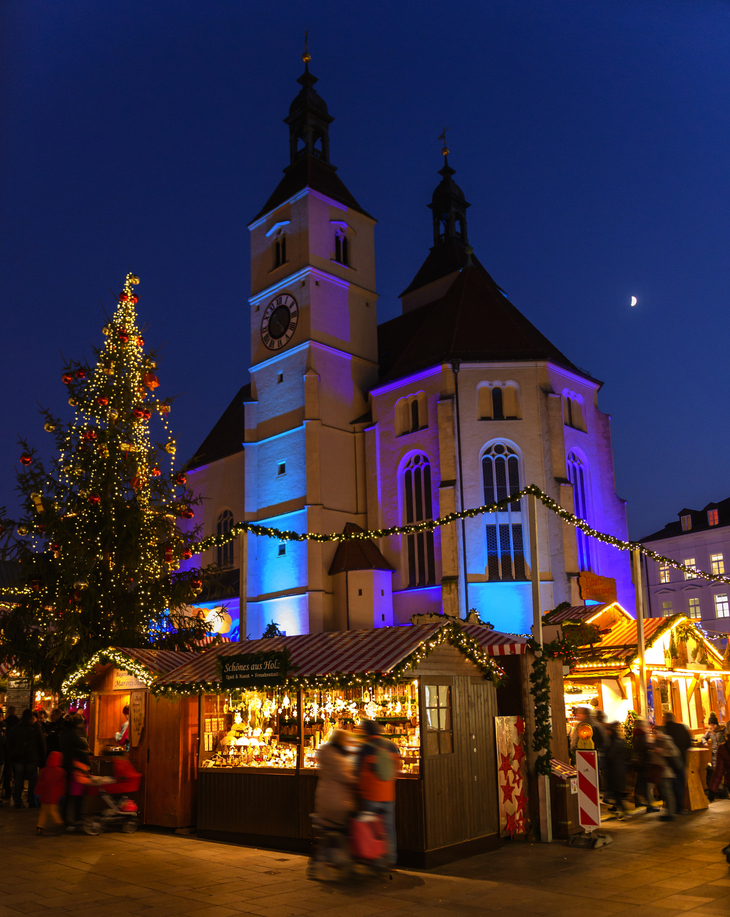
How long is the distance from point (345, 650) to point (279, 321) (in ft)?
105

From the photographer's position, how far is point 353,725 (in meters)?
11.4

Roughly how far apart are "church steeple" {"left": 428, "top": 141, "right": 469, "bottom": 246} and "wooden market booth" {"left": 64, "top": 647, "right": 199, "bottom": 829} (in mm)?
40355

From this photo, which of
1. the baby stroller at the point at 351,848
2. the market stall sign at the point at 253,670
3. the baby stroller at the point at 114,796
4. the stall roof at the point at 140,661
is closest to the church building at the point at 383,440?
the stall roof at the point at 140,661

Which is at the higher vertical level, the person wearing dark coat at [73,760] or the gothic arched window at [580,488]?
the gothic arched window at [580,488]

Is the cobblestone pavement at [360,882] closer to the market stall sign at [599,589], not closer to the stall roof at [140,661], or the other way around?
the stall roof at [140,661]

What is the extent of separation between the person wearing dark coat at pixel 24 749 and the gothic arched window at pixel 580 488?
24932mm

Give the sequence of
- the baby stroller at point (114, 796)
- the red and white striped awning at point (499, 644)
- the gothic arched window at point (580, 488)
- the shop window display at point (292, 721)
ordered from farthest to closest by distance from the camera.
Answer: the gothic arched window at point (580, 488) < the red and white striped awning at point (499, 644) < the baby stroller at point (114, 796) < the shop window display at point (292, 721)

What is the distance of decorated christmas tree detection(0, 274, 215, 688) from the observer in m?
16.8

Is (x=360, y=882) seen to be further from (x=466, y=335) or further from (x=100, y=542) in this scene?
(x=466, y=335)

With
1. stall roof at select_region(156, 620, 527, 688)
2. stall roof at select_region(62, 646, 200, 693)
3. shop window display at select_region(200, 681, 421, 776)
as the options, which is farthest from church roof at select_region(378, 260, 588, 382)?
shop window display at select_region(200, 681, 421, 776)

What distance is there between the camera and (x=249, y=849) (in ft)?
37.9

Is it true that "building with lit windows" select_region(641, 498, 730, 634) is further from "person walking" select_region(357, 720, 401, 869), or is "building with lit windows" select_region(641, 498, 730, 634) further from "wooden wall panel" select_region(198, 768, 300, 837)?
"person walking" select_region(357, 720, 401, 869)

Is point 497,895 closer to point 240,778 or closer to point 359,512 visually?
point 240,778

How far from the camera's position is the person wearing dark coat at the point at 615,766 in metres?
12.8
